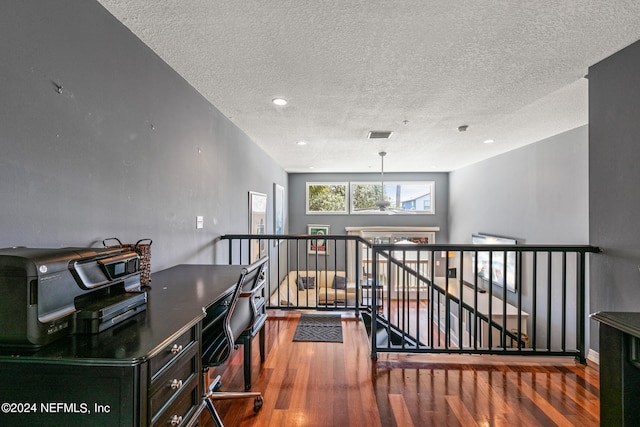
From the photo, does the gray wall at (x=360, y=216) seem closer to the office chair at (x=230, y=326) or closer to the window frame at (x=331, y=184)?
the window frame at (x=331, y=184)

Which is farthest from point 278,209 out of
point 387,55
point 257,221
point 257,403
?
point 257,403

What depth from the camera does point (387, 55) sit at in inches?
85.9

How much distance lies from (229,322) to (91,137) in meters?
1.19

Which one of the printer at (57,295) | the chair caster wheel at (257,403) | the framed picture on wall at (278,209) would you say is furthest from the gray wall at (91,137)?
the framed picture on wall at (278,209)

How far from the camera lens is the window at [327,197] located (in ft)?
27.3

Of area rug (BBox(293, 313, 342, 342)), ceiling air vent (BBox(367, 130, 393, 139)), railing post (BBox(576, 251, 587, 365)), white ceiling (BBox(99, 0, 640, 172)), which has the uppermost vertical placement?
white ceiling (BBox(99, 0, 640, 172))

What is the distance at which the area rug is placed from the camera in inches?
117

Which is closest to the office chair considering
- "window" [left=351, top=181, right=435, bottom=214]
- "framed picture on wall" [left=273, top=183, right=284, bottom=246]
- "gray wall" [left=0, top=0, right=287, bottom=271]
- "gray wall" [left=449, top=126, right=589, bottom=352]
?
"gray wall" [left=0, top=0, right=287, bottom=271]

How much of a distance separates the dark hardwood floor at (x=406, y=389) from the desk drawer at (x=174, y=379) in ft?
2.39

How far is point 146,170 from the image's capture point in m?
2.09

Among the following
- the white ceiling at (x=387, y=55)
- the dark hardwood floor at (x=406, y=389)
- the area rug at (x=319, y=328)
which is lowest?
the dark hardwood floor at (x=406, y=389)

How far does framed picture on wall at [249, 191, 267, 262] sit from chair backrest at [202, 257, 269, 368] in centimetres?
221

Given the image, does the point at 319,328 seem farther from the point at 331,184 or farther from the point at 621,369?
the point at 331,184

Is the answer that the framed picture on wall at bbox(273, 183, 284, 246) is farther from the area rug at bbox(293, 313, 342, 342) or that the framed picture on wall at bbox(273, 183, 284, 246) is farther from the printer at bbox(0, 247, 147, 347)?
the printer at bbox(0, 247, 147, 347)
